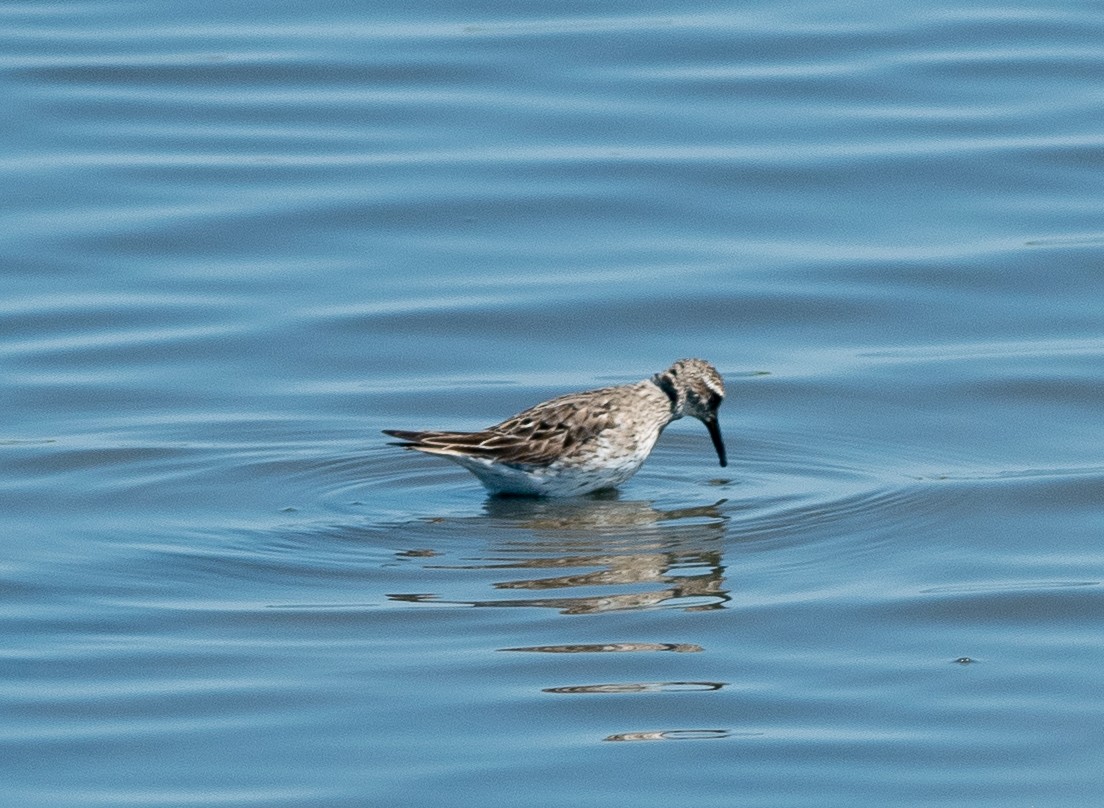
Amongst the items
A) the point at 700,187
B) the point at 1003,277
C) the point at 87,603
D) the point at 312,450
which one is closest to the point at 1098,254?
the point at 1003,277

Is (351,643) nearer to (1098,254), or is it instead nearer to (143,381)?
(143,381)

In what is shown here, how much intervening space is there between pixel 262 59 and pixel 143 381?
844cm

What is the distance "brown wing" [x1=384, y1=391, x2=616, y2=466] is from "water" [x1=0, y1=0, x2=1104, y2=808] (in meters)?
0.34

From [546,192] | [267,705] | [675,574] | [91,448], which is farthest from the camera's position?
[546,192]

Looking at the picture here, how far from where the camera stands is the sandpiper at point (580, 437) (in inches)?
504

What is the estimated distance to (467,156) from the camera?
1948 centimetres

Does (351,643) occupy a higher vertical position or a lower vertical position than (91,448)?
lower

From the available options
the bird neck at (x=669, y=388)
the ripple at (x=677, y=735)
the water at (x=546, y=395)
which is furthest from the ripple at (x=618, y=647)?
the bird neck at (x=669, y=388)

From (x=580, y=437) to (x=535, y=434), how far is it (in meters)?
0.26

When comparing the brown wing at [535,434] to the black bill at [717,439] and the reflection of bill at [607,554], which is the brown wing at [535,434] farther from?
the black bill at [717,439]

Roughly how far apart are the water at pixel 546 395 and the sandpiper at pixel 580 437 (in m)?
0.21

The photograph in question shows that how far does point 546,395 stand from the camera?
14633 millimetres

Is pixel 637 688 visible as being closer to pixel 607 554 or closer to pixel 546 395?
pixel 607 554

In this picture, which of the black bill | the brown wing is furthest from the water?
the brown wing
